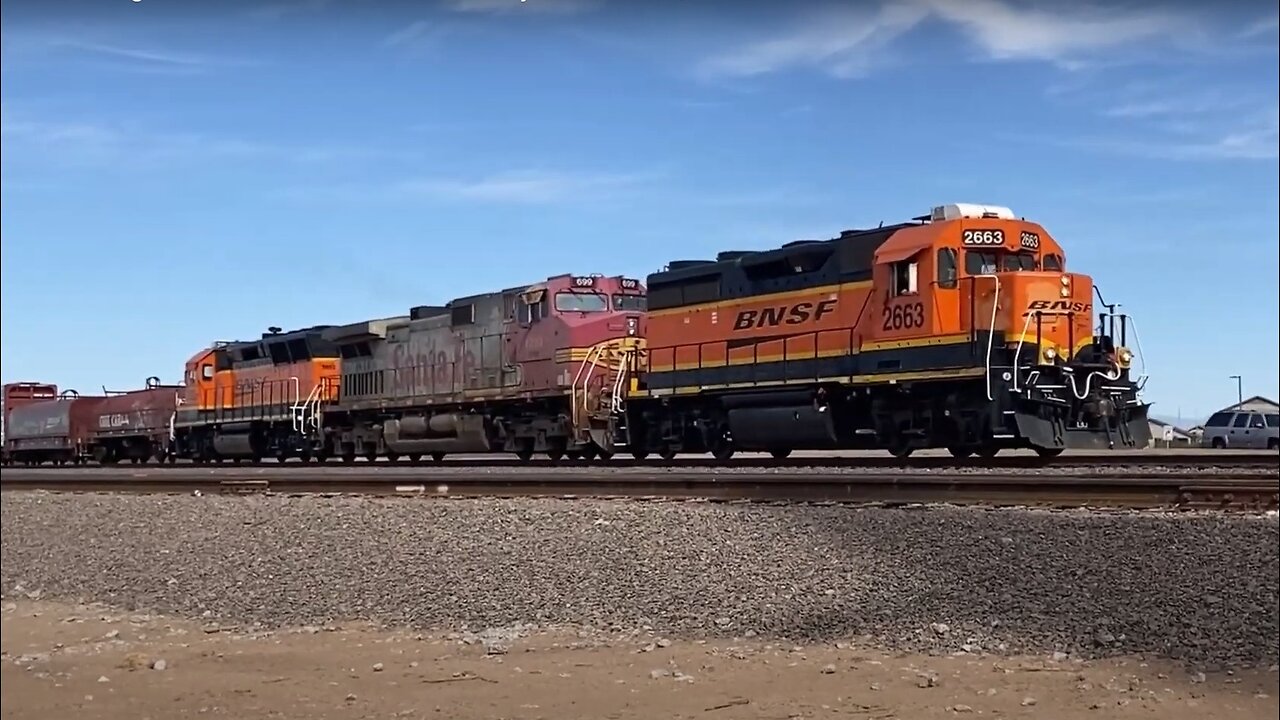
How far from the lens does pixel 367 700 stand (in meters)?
7.74

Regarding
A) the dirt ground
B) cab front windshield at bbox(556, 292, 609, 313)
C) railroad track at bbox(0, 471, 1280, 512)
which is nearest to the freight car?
cab front windshield at bbox(556, 292, 609, 313)

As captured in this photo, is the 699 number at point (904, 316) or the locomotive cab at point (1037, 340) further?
the 699 number at point (904, 316)

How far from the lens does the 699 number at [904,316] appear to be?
54.4 feet

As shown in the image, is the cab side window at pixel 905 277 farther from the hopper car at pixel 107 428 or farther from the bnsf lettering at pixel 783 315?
the hopper car at pixel 107 428

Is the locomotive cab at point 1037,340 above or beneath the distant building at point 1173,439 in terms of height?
above

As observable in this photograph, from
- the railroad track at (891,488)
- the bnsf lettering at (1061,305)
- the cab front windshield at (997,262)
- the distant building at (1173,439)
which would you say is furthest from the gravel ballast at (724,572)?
the distant building at (1173,439)

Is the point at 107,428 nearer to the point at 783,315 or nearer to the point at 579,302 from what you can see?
the point at 579,302

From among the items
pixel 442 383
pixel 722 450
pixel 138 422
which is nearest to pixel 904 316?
pixel 722 450

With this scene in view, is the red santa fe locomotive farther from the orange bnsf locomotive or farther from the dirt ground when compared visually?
the dirt ground

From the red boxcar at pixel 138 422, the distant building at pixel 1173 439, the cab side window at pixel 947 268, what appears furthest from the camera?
the distant building at pixel 1173 439

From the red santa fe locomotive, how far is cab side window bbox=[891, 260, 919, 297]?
520 centimetres

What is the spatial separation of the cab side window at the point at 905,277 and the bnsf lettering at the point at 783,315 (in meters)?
1.10

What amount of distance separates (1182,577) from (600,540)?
4.30m

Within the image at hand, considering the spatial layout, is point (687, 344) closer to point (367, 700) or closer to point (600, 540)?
point (600, 540)
